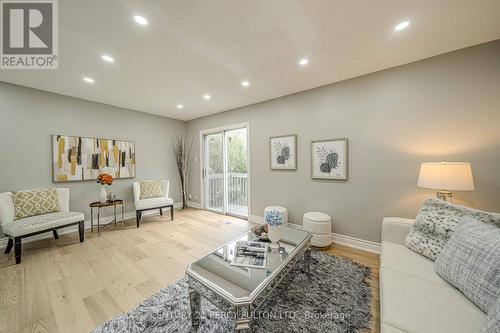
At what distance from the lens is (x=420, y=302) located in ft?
3.45

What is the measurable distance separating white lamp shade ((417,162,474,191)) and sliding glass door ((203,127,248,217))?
2.89m

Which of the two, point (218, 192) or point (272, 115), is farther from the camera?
point (218, 192)

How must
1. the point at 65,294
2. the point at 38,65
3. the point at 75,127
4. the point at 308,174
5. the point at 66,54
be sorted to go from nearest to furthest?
the point at 65,294 < the point at 66,54 < the point at 38,65 < the point at 308,174 < the point at 75,127

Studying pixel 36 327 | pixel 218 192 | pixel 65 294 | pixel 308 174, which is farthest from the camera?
pixel 218 192

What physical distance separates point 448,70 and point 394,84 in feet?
1.58

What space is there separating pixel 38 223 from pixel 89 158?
4.60ft

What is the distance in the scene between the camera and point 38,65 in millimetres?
2221

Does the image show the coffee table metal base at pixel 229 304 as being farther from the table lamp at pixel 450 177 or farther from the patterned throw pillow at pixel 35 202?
the patterned throw pillow at pixel 35 202

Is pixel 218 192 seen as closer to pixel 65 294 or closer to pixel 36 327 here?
pixel 65 294

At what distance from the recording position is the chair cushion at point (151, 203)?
11.5 ft

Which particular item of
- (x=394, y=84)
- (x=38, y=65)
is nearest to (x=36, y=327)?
(x=38, y=65)

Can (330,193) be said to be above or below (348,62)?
below

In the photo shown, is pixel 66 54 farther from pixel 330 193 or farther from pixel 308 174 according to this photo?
pixel 330 193

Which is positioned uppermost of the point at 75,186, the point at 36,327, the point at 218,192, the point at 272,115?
the point at 272,115
